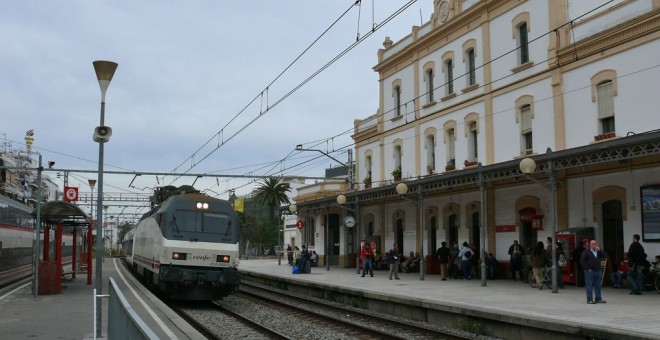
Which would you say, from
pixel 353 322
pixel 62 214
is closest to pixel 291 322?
pixel 353 322

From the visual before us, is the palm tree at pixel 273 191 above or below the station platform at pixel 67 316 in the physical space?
above

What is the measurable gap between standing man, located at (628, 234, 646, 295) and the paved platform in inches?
11.3

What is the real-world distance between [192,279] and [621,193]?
42.5ft

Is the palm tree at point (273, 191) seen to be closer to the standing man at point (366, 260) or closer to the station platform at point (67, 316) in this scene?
the standing man at point (366, 260)

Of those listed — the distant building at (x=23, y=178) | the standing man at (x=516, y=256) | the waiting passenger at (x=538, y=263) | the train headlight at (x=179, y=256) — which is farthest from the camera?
the distant building at (x=23, y=178)

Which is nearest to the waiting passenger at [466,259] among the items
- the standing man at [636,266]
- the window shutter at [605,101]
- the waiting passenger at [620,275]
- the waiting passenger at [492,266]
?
the waiting passenger at [492,266]

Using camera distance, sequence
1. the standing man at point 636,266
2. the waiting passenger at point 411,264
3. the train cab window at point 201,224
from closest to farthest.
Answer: the standing man at point 636,266 < the train cab window at point 201,224 < the waiting passenger at point 411,264

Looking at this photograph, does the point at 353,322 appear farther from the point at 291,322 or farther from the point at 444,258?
the point at 444,258

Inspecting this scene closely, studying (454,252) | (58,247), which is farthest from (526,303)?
(58,247)

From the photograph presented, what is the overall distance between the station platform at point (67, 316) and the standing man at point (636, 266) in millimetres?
11590

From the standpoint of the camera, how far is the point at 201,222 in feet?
58.5

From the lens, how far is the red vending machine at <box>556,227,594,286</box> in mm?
19406

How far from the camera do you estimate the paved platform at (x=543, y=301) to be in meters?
11.1

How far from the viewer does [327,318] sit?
15.6 metres
